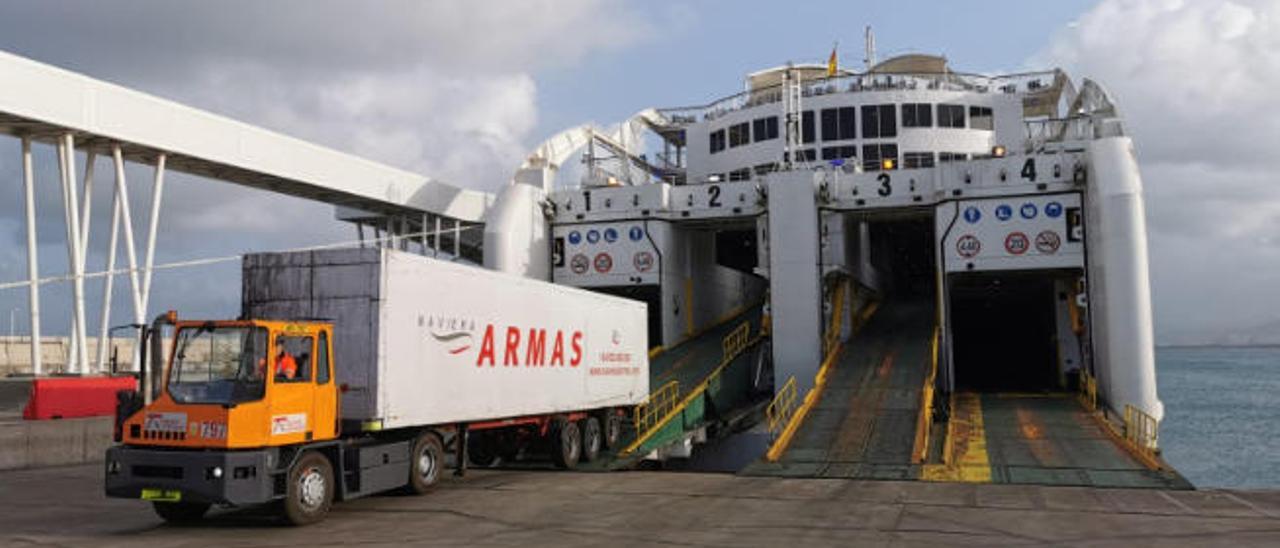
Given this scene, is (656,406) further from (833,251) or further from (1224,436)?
(1224,436)

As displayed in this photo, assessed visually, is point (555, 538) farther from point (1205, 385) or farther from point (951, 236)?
point (1205, 385)

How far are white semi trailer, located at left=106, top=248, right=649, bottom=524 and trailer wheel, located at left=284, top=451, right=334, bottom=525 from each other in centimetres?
2

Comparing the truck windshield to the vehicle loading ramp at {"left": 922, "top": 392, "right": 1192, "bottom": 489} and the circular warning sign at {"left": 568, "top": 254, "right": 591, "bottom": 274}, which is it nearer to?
the vehicle loading ramp at {"left": 922, "top": 392, "right": 1192, "bottom": 489}

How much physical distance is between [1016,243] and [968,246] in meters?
1.27

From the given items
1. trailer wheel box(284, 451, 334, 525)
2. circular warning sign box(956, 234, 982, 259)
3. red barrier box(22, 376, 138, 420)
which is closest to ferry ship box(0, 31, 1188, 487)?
circular warning sign box(956, 234, 982, 259)

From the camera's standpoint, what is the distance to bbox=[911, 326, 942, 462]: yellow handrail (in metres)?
17.1

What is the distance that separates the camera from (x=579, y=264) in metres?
30.3

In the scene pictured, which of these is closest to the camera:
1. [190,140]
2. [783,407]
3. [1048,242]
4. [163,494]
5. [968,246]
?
[163,494]

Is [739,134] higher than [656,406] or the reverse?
higher

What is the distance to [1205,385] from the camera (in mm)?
101250

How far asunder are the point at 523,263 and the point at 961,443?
1517 centimetres

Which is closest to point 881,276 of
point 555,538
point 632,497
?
point 632,497

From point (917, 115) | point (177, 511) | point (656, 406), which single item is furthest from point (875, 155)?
point (177, 511)

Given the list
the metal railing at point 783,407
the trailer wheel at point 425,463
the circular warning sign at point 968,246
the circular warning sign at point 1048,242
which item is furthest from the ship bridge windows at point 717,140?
the trailer wheel at point 425,463
